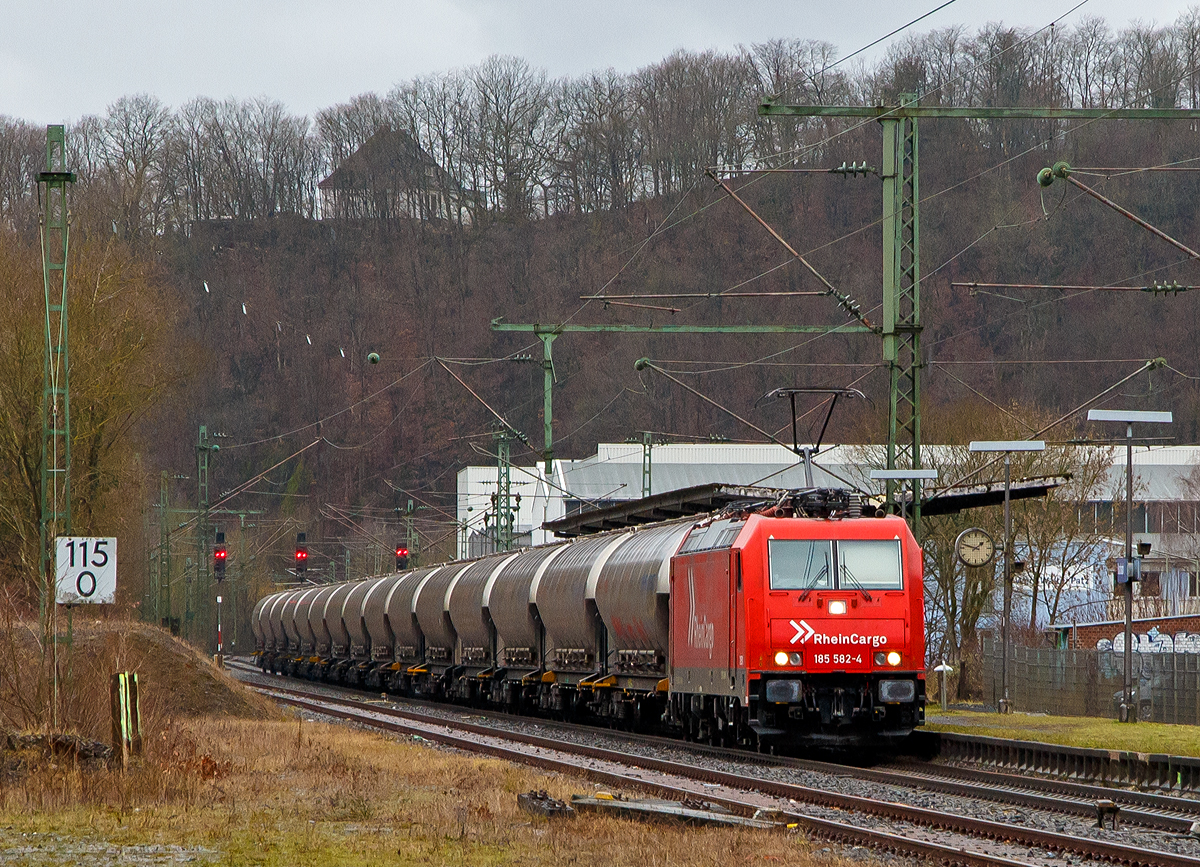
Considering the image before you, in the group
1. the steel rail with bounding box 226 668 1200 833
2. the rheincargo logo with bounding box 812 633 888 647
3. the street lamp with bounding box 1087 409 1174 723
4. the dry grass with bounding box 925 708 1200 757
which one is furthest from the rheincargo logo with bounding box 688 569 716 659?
the street lamp with bounding box 1087 409 1174 723

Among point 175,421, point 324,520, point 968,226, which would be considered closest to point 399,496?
point 324,520

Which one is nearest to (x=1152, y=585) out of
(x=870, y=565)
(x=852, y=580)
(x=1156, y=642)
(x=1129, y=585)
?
(x=1156, y=642)

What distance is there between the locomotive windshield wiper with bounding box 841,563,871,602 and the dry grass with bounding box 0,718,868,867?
4.66m

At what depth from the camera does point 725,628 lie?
19.9m

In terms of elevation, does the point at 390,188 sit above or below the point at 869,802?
above

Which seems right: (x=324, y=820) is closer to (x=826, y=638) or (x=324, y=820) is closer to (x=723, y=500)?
(x=826, y=638)

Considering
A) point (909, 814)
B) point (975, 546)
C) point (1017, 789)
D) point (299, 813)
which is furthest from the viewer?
point (975, 546)

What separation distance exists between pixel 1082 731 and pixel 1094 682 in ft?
26.3

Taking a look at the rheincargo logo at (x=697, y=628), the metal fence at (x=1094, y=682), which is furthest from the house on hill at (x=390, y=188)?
the rheincargo logo at (x=697, y=628)

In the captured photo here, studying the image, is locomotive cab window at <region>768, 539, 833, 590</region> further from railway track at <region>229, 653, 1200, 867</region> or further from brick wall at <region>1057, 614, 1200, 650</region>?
brick wall at <region>1057, 614, 1200, 650</region>

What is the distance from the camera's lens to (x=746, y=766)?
1905cm

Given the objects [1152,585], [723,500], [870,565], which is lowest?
[1152,585]

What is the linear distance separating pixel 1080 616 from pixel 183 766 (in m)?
50.1

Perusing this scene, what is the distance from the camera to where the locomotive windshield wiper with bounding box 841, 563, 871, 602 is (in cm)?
1933
